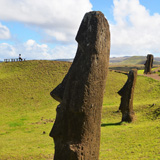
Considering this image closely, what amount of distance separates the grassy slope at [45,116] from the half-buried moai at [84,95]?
17.6 feet

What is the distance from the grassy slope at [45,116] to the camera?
12.0 m

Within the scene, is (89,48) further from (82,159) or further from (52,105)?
(52,105)

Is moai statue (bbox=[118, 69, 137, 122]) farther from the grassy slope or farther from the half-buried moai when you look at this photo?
the half-buried moai

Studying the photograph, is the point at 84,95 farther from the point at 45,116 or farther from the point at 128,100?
the point at 45,116

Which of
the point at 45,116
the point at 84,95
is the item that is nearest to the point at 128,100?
the point at 45,116

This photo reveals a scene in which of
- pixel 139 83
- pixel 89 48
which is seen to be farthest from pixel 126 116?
pixel 139 83

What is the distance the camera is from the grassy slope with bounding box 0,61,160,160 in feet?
39.4

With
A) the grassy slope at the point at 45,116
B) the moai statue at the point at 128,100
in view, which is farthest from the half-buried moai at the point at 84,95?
the moai statue at the point at 128,100

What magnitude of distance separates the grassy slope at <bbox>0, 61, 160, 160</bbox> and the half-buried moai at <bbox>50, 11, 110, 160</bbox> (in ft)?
17.6

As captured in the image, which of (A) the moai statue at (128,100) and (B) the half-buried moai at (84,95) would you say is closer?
(B) the half-buried moai at (84,95)

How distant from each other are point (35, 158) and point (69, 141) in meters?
6.30

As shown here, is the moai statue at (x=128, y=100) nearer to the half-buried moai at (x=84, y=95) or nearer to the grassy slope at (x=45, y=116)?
the grassy slope at (x=45, y=116)

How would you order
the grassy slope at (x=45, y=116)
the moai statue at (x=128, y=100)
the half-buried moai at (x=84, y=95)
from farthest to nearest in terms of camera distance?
the moai statue at (x=128, y=100)
the grassy slope at (x=45, y=116)
the half-buried moai at (x=84, y=95)

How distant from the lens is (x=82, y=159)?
5.67 metres
